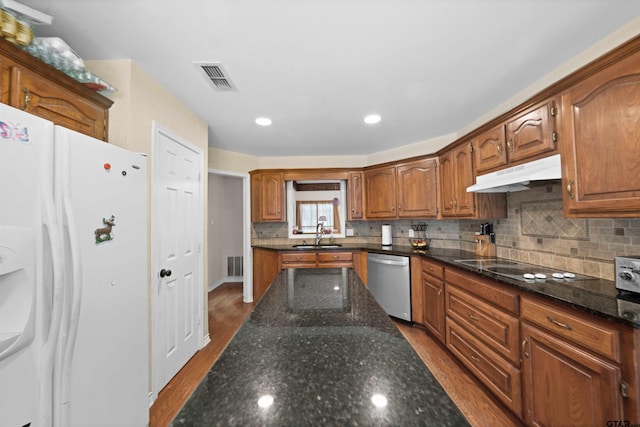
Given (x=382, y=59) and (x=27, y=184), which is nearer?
(x=27, y=184)

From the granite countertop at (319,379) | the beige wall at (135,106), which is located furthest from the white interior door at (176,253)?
the granite countertop at (319,379)

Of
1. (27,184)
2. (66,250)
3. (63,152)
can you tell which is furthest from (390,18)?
(66,250)

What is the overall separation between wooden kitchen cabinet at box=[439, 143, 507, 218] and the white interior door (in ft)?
8.84

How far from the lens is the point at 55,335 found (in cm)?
97

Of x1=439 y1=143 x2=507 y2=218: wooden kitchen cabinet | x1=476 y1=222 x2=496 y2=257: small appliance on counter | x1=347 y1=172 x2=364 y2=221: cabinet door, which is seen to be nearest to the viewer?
x1=439 y1=143 x2=507 y2=218: wooden kitchen cabinet

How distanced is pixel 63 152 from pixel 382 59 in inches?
70.2

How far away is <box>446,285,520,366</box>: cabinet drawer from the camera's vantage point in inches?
60.6

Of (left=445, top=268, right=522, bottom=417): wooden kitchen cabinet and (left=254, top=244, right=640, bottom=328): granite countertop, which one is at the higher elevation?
(left=254, top=244, right=640, bottom=328): granite countertop

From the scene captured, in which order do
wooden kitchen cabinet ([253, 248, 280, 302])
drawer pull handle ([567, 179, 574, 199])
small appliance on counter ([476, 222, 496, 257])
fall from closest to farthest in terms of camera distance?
drawer pull handle ([567, 179, 574, 199]), small appliance on counter ([476, 222, 496, 257]), wooden kitchen cabinet ([253, 248, 280, 302])

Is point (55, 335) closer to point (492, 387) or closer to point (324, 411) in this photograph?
point (324, 411)

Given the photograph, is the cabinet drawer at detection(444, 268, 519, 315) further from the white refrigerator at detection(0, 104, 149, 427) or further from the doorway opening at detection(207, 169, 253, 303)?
the doorway opening at detection(207, 169, 253, 303)

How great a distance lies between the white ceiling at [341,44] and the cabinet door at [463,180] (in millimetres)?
443

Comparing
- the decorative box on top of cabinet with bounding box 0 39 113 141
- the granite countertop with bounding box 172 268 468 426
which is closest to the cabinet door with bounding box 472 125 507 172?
the granite countertop with bounding box 172 268 468 426

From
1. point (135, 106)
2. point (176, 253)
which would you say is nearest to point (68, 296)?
point (176, 253)
